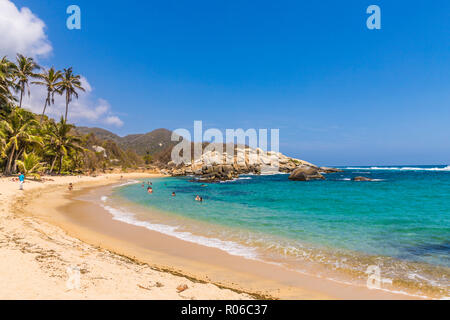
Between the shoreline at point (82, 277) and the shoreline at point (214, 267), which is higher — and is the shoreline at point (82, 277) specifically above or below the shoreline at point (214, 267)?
above

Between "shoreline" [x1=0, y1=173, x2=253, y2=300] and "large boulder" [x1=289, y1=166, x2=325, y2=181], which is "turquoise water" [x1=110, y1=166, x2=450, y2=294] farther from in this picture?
"large boulder" [x1=289, y1=166, x2=325, y2=181]

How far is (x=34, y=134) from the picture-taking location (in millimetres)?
35188

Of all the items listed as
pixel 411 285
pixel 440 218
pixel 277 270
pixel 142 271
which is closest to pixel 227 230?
pixel 277 270

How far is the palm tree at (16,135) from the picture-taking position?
2961 centimetres

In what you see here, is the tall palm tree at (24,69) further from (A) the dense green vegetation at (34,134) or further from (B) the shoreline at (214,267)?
(B) the shoreline at (214,267)

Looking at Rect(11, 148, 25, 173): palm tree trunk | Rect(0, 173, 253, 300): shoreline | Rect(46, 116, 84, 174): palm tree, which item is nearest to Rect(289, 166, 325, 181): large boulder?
Rect(46, 116, 84, 174): palm tree

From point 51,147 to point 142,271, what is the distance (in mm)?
46177

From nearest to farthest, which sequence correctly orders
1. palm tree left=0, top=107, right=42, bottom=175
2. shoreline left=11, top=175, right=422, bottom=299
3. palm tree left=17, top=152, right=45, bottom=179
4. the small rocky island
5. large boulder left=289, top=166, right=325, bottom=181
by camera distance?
shoreline left=11, top=175, right=422, bottom=299 < palm tree left=0, top=107, right=42, bottom=175 < palm tree left=17, top=152, right=45, bottom=179 < large boulder left=289, top=166, right=325, bottom=181 < the small rocky island

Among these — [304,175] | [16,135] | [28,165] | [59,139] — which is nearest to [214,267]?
[16,135]

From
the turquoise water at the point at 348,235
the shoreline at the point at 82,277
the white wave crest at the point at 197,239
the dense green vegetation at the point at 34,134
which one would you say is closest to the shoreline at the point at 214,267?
the white wave crest at the point at 197,239

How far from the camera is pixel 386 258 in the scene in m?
8.18

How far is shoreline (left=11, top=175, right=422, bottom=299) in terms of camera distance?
5691 mm

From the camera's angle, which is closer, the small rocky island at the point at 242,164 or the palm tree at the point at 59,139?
the palm tree at the point at 59,139
